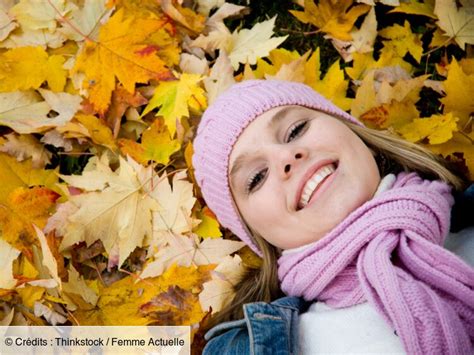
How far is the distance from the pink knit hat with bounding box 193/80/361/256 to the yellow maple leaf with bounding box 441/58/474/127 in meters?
0.37

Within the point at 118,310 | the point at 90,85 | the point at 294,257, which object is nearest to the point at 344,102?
the point at 294,257

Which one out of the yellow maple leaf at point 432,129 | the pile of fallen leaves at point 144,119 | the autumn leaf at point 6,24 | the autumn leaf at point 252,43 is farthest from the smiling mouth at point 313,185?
the autumn leaf at point 6,24

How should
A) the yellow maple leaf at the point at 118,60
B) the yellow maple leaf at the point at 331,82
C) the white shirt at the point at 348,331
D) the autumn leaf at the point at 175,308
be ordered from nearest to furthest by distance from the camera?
the white shirt at the point at 348,331 → the autumn leaf at the point at 175,308 → the yellow maple leaf at the point at 118,60 → the yellow maple leaf at the point at 331,82

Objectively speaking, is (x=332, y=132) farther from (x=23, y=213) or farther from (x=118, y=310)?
(x=23, y=213)

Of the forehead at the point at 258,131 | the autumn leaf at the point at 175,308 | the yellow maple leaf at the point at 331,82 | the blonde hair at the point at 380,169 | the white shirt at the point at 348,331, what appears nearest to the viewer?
the white shirt at the point at 348,331

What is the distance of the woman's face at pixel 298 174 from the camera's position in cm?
166

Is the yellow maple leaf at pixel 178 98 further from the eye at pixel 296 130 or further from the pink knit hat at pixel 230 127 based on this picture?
the eye at pixel 296 130

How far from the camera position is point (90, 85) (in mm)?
2135

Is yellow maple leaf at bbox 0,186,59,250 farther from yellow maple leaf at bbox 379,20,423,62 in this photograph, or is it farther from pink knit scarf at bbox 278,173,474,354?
yellow maple leaf at bbox 379,20,423,62

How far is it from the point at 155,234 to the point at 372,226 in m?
0.80

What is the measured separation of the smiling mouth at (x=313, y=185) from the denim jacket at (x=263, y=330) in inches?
11.0

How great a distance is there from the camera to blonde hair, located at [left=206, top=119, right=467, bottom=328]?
6.15 ft

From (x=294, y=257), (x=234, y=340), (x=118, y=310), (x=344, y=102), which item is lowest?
(x=118, y=310)

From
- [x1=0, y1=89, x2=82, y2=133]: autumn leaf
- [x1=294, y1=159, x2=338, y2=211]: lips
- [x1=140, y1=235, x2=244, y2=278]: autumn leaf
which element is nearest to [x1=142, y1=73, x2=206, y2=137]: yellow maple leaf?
[x1=0, y1=89, x2=82, y2=133]: autumn leaf
